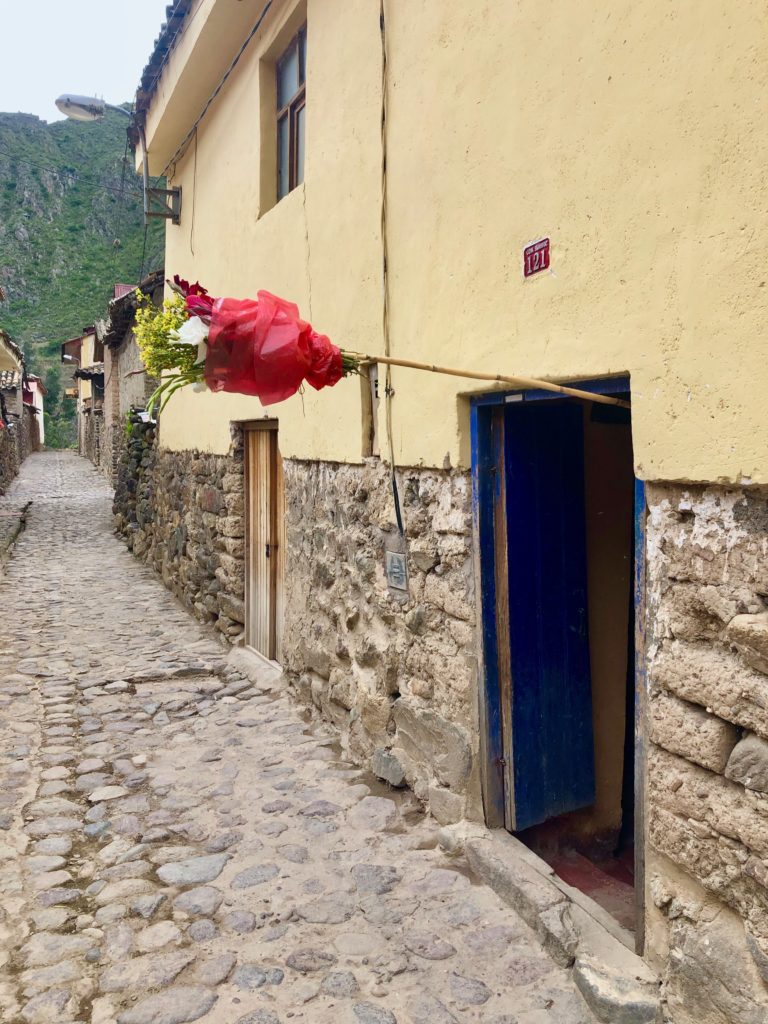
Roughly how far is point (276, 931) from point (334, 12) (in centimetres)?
445

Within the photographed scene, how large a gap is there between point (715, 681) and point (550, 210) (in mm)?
1610

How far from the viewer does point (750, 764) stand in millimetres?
1898

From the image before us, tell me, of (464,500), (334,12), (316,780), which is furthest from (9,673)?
(334,12)

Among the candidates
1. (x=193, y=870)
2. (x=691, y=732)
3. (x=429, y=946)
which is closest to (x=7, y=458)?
(x=193, y=870)

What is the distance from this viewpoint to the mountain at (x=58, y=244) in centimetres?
4888

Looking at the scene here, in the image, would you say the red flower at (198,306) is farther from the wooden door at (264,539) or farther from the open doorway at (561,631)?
the wooden door at (264,539)

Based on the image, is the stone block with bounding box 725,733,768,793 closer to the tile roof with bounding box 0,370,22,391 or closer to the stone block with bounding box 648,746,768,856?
the stone block with bounding box 648,746,768,856

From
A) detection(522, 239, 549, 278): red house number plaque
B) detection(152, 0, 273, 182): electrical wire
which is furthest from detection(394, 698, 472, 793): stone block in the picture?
detection(152, 0, 273, 182): electrical wire

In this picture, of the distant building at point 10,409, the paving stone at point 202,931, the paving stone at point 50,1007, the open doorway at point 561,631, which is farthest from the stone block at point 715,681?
the distant building at point 10,409

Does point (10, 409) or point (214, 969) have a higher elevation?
point (10, 409)

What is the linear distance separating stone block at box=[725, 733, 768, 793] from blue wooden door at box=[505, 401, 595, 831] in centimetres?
127

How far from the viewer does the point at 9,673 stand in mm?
5789

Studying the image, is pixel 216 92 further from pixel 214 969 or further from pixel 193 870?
pixel 214 969

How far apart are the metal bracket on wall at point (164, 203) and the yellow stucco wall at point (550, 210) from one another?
3.79 m
